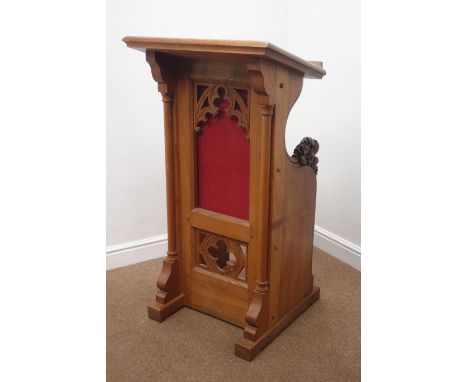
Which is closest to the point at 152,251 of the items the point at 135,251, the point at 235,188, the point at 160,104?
the point at 135,251

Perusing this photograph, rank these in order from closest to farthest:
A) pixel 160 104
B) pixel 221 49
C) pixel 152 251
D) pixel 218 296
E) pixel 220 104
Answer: pixel 221 49, pixel 220 104, pixel 218 296, pixel 160 104, pixel 152 251

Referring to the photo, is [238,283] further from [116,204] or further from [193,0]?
[193,0]

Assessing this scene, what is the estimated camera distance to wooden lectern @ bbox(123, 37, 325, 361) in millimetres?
1835

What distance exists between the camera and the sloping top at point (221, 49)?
1.56 metres

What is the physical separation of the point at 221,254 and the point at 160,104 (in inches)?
40.2

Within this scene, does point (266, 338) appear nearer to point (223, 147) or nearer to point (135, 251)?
point (223, 147)

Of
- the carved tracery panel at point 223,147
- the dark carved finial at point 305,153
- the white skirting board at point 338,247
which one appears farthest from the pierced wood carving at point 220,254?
the white skirting board at point 338,247

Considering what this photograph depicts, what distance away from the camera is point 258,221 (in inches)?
75.9

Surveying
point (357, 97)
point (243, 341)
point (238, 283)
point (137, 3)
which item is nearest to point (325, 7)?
point (357, 97)

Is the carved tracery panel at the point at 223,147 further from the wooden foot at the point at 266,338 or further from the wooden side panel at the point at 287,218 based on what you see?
the wooden foot at the point at 266,338

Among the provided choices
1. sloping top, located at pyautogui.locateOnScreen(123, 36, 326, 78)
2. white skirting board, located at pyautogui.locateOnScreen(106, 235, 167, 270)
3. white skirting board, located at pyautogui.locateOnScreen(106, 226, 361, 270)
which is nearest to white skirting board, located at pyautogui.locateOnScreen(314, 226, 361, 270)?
white skirting board, located at pyautogui.locateOnScreen(106, 226, 361, 270)

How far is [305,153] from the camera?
6.74 ft

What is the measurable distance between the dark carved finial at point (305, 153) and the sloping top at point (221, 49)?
1.06 ft

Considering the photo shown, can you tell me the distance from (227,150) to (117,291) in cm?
106
